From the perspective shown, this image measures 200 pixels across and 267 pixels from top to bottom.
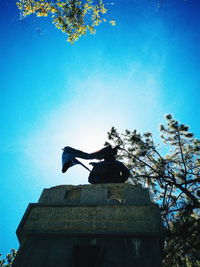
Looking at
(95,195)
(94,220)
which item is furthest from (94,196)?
(94,220)

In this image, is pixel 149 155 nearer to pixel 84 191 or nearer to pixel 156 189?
pixel 156 189

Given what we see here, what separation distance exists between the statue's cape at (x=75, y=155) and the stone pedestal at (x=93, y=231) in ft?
2.59

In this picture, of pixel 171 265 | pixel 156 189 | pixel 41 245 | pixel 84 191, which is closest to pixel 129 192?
pixel 84 191

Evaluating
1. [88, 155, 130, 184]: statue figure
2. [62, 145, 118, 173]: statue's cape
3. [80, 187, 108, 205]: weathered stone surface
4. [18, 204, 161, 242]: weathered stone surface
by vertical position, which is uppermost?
[62, 145, 118, 173]: statue's cape

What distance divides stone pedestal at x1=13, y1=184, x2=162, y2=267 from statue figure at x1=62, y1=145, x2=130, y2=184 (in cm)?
65

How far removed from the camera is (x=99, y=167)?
3578 mm

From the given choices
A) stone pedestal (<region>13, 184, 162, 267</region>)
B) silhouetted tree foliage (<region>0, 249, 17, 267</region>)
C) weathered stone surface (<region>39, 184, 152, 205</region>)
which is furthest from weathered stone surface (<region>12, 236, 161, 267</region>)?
silhouetted tree foliage (<region>0, 249, 17, 267</region>)

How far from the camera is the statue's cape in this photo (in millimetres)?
3439

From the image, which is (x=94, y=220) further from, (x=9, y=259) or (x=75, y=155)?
(x=9, y=259)

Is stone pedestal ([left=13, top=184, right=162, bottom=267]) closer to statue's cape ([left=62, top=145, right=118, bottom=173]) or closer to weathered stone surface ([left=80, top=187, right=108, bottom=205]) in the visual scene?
weathered stone surface ([left=80, top=187, right=108, bottom=205])

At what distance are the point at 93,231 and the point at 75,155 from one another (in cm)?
163

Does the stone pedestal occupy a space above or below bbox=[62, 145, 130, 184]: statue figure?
below

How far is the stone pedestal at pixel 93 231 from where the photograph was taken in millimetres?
1952

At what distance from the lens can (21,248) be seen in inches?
85.2
